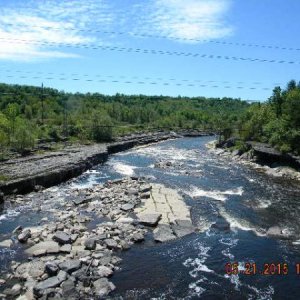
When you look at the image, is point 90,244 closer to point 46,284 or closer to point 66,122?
point 46,284

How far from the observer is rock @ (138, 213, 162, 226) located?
3666cm

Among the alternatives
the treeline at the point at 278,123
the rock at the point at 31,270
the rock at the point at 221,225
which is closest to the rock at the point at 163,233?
the rock at the point at 221,225

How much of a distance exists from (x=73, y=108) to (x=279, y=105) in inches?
4255

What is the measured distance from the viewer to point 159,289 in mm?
25031

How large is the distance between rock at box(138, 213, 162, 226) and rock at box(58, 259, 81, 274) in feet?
33.1

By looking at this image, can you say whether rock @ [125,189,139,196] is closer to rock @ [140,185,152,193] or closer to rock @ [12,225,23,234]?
rock @ [140,185,152,193]

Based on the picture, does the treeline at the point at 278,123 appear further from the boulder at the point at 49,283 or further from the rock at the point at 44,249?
the boulder at the point at 49,283

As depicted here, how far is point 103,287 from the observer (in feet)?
80.9

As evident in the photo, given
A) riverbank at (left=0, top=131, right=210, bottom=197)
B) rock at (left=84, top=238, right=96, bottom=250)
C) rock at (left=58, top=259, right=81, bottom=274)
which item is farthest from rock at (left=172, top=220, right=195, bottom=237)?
riverbank at (left=0, top=131, right=210, bottom=197)

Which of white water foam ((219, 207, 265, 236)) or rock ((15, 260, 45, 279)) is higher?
white water foam ((219, 207, 265, 236))

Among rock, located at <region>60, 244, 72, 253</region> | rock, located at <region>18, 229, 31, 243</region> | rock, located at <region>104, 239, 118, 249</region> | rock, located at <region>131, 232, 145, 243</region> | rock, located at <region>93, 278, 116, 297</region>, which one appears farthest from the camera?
rock, located at <region>131, 232, 145, 243</region>

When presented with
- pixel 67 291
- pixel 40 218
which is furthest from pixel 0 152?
pixel 67 291
